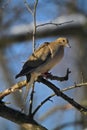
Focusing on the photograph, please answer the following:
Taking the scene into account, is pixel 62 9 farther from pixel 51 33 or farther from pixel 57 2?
pixel 51 33

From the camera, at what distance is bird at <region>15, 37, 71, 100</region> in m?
2.64

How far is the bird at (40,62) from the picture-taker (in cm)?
264

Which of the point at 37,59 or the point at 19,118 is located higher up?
the point at 37,59

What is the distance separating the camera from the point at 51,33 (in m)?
5.00

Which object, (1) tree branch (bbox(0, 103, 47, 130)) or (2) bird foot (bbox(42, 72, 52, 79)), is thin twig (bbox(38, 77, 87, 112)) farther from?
(1) tree branch (bbox(0, 103, 47, 130))

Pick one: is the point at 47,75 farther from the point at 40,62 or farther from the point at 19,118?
the point at 19,118

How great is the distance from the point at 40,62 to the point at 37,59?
2 cm

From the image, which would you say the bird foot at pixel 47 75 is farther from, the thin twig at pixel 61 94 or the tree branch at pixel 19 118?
the tree branch at pixel 19 118

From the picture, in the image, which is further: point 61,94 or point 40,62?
A: point 40,62

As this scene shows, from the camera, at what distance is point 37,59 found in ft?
8.91

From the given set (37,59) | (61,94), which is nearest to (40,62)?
(37,59)

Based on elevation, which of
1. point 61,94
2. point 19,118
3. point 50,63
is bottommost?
point 19,118

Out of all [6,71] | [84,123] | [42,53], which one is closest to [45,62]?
[42,53]

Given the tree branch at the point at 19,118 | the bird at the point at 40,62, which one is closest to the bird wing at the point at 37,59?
the bird at the point at 40,62
